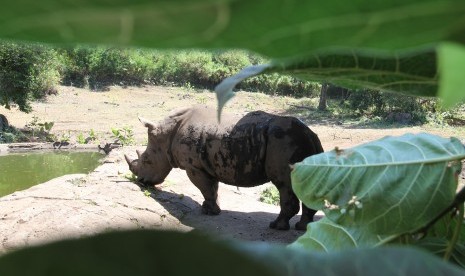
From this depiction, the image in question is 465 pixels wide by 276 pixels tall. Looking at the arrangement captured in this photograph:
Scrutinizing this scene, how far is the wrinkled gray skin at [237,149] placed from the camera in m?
3.98

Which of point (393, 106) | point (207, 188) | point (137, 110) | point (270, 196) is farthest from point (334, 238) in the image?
point (137, 110)

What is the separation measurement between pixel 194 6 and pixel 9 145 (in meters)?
8.74

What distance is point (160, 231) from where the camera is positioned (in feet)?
0.41

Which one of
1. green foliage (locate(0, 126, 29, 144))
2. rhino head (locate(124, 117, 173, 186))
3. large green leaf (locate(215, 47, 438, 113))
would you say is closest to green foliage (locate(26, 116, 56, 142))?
green foliage (locate(0, 126, 29, 144))

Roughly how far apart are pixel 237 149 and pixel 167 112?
7.72 metres

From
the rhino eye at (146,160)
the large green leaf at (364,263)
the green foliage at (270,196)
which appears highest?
the large green leaf at (364,263)

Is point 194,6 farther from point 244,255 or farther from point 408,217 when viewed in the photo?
point 408,217

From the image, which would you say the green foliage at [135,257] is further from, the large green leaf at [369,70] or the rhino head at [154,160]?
the rhino head at [154,160]

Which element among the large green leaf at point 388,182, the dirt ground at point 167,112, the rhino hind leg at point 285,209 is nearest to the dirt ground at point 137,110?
the dirt ground at point 167,112

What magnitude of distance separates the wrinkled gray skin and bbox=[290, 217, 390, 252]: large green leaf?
337 centimetres

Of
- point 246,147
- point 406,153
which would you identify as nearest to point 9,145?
point 246,147

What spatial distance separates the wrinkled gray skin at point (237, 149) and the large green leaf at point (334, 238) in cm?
337

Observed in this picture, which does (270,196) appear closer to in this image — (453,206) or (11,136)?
(453,206)

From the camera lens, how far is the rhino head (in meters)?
4.68
